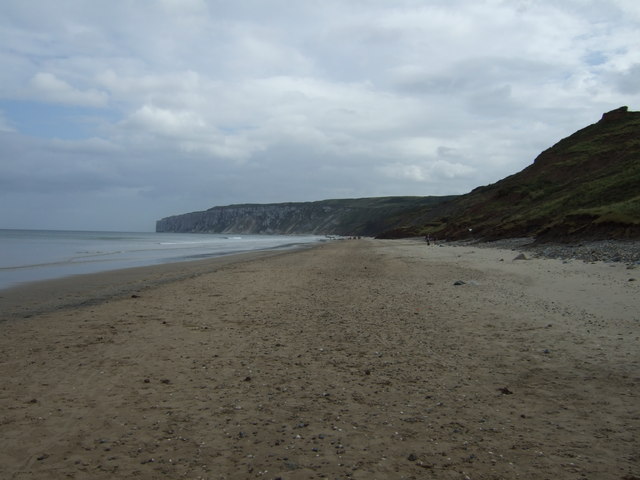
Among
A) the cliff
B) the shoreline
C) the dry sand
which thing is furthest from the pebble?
the shoreline

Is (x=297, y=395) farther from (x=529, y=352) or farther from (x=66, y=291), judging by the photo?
(x=66, y=291)

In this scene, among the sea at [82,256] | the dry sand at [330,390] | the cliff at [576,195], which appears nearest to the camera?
the dry sand at [330,390]

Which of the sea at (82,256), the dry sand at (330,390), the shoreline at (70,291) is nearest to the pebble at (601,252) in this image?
the dry sand at (330,390)

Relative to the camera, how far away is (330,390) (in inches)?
221

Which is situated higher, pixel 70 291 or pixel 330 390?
pixel 70 291

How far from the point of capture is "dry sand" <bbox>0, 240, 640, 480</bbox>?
394cm

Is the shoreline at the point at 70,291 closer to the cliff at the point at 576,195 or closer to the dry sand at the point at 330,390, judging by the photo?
the dry sand at the point at 330,390

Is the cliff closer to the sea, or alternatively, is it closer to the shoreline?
the shoreline

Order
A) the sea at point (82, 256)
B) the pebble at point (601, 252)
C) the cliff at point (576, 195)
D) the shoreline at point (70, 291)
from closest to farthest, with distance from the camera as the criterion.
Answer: the shoreline at point (70, 291) < the pebble at point (601, 252) < the sea at point (82, 256) < the cliff at point (576, 195)

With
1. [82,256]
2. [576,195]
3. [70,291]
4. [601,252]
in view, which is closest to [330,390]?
[70,291]

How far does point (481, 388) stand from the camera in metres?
5.58

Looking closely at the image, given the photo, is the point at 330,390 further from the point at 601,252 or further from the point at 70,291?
the point at 601,252

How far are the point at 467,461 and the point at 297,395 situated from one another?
2.23 metres

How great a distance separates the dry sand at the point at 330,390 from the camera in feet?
12.9
